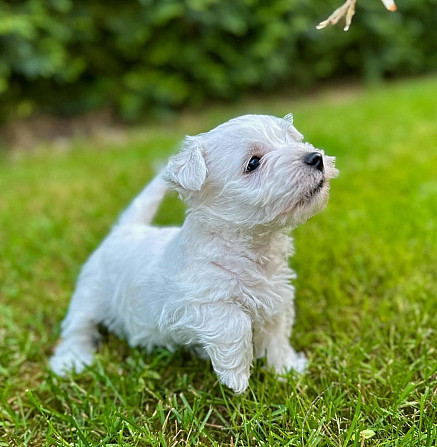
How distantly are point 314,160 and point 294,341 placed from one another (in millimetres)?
1043

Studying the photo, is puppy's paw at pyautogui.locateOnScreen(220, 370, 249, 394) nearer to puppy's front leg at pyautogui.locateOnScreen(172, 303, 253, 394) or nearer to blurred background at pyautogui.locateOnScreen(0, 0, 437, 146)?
puppy's front leg at pyautogui.locateOnScreen(172, 303, 253, 394)

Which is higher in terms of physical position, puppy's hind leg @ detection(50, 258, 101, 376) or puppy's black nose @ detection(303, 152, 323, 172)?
puppy's black nose @ detection(303, 152, 323, 172)

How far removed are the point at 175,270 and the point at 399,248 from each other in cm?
→ 152

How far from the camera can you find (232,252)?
1997 millimetres

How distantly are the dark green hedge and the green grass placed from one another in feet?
7.87

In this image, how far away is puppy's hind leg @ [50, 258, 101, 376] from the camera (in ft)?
8.39

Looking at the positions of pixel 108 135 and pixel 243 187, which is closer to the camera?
pixel 243 187

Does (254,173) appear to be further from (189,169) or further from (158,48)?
(158,48)

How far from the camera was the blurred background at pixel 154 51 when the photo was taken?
6.34 m

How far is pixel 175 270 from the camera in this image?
208cm

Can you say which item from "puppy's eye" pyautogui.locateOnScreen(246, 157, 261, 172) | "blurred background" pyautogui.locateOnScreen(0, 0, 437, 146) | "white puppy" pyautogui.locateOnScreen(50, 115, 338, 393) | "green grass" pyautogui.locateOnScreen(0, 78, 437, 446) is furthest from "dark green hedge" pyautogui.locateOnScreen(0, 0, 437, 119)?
"puppy's eye" pyautogui.locateOnScreen(246, 157, 261, 172)

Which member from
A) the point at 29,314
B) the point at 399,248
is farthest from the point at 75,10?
the point at 399,248

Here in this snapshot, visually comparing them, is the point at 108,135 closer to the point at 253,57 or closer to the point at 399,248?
the point at 253,57

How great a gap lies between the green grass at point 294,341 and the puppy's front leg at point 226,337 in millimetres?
157
